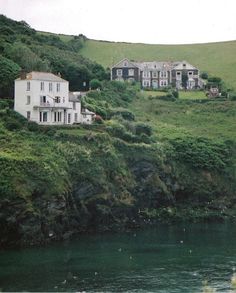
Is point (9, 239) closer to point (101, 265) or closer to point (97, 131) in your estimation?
point (101, 265)

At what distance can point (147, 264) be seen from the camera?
72.5 meters

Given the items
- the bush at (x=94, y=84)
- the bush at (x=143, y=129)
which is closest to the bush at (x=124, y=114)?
the bush at (x=143, y=129)

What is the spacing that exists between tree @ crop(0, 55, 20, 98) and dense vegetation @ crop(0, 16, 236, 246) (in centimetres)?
16

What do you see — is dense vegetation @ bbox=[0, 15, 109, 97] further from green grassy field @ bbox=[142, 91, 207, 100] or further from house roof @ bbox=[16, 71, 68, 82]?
green grassy field @ bbox=[142, 91, 207, 100]

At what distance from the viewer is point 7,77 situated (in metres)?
113

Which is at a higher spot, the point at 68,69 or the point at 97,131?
the point at 68,69

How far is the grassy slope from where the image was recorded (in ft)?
578

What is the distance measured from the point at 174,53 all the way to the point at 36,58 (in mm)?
66614

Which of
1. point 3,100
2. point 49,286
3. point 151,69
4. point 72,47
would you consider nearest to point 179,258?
point 49,286

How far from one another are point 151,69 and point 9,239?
87.7 m

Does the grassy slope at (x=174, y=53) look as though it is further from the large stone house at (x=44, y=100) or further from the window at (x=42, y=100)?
the window at (x=42, y=100)

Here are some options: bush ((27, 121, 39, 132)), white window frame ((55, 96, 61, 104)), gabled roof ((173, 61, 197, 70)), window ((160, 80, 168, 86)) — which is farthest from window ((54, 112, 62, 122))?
gabled roof ((173, 61, 197, 70))

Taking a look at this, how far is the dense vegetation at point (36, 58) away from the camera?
115912 millimetres

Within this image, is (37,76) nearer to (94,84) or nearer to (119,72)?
(94,84)
